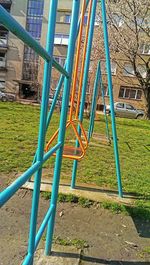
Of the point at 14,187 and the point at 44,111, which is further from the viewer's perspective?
the point at 44,111

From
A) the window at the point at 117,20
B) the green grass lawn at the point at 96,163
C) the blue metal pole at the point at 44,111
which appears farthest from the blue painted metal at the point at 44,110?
the window at the point at 117,20

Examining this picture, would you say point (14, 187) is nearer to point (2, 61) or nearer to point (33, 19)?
point (33, 19)

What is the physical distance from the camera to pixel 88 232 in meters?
2.80

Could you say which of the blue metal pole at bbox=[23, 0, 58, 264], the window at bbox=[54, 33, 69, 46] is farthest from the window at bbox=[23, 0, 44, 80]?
the blue metal pole at bbox=[23, 0, 58, 264]

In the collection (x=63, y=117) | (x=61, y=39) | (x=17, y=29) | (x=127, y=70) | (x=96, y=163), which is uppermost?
(x=61, y=39)

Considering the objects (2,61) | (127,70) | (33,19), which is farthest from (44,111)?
(2,61)

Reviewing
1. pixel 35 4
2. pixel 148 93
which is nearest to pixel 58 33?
pixel 35 4

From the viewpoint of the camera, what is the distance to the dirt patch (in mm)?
2393

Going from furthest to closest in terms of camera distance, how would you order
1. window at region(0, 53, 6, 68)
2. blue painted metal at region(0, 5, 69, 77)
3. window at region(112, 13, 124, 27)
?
window at region(0, 53, 6, 68) < window at region(112, 13, 124, 27) < blue painted metal at region(0, 5, 69, 77)

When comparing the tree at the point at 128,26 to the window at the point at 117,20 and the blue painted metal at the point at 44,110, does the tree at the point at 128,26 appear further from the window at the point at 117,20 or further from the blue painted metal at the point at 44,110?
the blue painted metal at the point at 44,110

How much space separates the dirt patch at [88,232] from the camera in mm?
2393

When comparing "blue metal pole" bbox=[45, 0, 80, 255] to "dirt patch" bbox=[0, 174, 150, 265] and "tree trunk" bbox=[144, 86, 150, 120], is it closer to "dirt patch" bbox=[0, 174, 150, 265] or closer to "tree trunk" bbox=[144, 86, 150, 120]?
"dirt patch" bbox=[0, 174, 150, 265]

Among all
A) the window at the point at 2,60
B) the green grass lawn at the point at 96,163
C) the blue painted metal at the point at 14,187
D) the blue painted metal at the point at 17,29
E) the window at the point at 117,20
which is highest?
the window at the point at 117,20

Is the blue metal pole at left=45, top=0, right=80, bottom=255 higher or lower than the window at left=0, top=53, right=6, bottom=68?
lower
